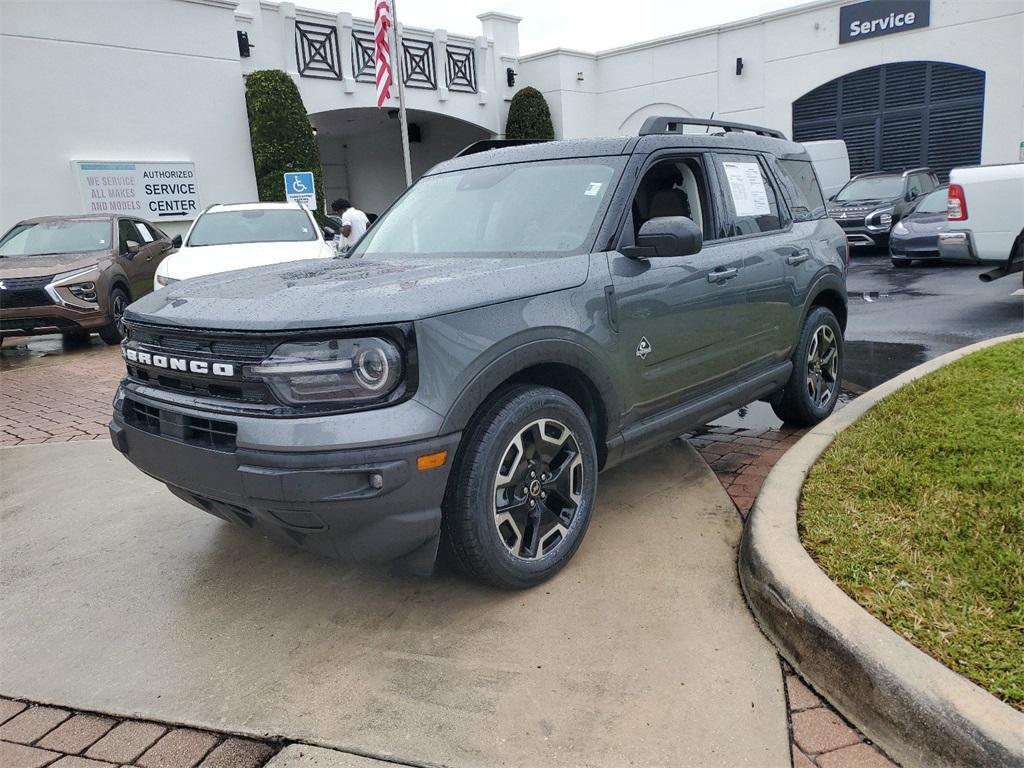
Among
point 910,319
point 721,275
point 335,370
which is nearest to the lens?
point 335,370

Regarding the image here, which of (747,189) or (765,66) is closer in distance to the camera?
(747,189)

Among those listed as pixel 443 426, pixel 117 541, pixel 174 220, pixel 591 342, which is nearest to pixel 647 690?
pixel 443 426

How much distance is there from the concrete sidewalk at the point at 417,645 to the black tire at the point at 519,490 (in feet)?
0.56

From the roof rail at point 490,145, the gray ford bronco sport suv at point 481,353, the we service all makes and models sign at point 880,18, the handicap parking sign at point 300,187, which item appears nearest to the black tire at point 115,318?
the handicap parking sign at point 300,187

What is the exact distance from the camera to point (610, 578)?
10.6ft

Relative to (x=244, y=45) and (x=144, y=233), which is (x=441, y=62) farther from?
(x=144, y=233)

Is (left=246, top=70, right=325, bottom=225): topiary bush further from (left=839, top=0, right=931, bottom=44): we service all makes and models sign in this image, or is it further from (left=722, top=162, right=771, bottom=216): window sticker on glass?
(left=839, top=0, right=931, bottom=44): we service all makes and models sign

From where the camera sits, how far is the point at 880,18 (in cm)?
1956

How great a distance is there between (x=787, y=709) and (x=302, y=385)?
72.6 inches

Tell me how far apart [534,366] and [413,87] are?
18918mm

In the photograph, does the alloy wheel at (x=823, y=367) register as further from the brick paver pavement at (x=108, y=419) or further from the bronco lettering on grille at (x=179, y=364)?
the bronco lettering on grille at (x=179, y=364)

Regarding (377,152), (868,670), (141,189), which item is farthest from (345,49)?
(868,670)

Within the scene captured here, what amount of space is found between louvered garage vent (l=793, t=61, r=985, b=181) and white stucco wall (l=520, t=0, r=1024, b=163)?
28 cm

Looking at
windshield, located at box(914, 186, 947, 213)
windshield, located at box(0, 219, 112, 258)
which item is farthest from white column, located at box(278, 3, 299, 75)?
windshield, located at box(914, 186, 947, 213)
